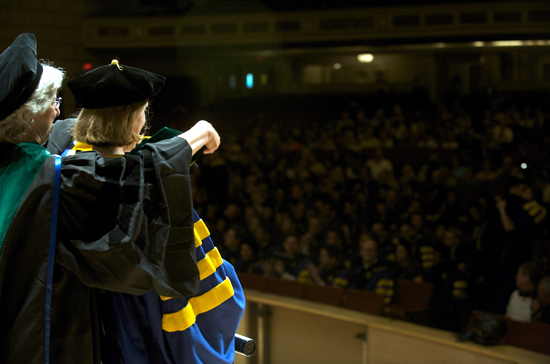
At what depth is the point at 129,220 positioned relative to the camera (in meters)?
0.76

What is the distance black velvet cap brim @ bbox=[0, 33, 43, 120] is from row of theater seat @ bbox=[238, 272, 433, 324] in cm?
255

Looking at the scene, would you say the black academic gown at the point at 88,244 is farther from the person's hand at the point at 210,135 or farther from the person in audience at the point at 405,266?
the person in audience at the point at 405,266

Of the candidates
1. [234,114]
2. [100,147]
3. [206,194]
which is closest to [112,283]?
[100,147]

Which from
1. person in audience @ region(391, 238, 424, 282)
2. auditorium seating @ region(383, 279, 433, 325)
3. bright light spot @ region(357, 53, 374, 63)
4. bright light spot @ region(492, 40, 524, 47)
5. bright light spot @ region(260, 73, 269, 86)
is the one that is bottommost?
auditorium seating @ region(383, 279, 433, 325)

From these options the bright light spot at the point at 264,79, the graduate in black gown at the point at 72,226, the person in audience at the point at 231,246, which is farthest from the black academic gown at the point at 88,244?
the bright light spot at the point at 264,79

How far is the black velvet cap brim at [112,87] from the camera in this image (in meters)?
0.88

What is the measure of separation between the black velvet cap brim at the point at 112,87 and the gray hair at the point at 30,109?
0.06m

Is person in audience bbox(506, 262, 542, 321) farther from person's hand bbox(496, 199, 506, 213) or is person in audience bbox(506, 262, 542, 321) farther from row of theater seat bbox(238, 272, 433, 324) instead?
person's hand bbox(496, 199, 506, 213)

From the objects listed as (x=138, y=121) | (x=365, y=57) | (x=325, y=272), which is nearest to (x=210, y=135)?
(x=138, y=121)

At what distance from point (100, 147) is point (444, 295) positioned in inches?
115

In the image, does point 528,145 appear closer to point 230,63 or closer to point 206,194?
point 206,194

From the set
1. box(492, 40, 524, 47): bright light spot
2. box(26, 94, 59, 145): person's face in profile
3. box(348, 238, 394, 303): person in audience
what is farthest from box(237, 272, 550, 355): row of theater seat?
box(492, 40, 524, 47): bright light spot

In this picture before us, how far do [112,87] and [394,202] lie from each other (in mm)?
4583

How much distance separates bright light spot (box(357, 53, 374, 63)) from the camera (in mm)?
11617
